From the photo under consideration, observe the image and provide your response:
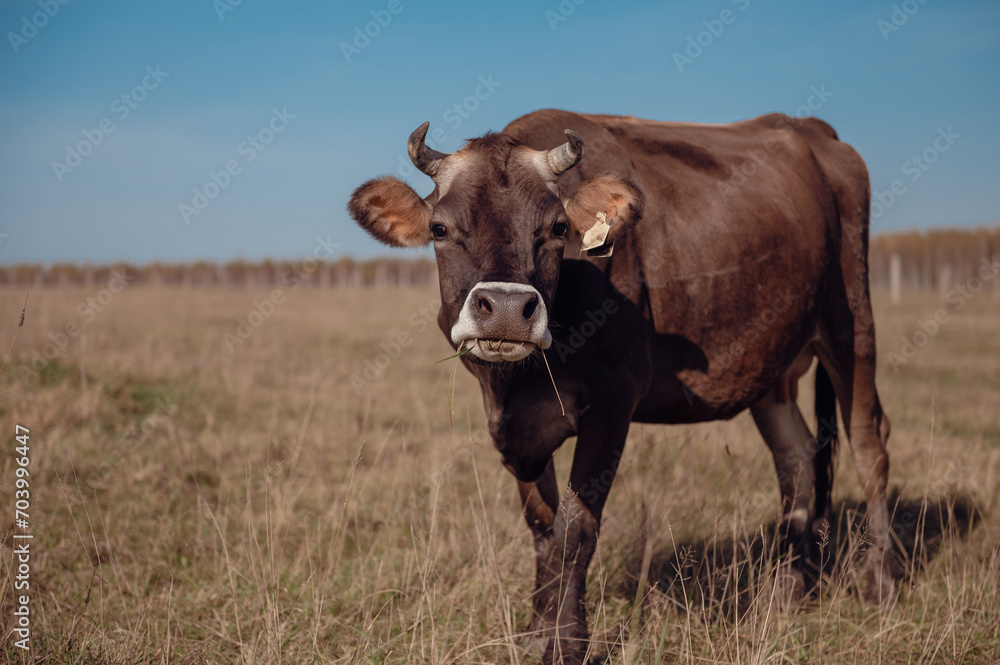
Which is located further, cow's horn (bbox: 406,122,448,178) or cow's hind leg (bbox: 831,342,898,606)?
cow's hind leg (bbox: 831,342,898,606)

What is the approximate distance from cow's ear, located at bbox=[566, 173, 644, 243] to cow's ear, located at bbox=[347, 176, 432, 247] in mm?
745

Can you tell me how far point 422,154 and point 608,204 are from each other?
37.1 inches

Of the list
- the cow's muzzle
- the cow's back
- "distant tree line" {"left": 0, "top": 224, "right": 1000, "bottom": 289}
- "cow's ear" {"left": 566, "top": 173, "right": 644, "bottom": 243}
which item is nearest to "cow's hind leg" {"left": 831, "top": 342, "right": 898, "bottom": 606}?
the cow's back

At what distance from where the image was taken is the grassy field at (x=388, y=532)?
10.7 ft

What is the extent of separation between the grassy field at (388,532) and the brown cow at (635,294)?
33 cm

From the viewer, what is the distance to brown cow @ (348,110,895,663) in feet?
10.8

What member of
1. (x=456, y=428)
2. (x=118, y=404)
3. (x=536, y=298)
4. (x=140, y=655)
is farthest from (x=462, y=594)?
(x=118, y=404)

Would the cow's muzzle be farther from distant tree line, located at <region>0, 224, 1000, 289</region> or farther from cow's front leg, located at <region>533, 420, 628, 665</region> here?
distant tree line, located at <region>0, 224, 1000, 289</region>

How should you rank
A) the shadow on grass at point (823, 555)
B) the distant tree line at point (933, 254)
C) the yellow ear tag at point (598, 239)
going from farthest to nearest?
the distant tree line at point (933, 254) < the shadow on grass at point (823, 555) < the yellow ear tag at point (598, 239)

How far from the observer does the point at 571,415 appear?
11.8 feet

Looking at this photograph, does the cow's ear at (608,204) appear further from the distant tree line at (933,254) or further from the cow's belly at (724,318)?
the distant tree line at (933,254)

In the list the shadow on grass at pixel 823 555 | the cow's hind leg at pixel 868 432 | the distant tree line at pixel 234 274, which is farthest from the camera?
the distant tree line at pixel 234 274

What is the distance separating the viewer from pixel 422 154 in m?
3.59

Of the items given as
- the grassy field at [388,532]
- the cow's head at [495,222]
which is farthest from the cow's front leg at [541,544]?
the cow's head at [495,222]
